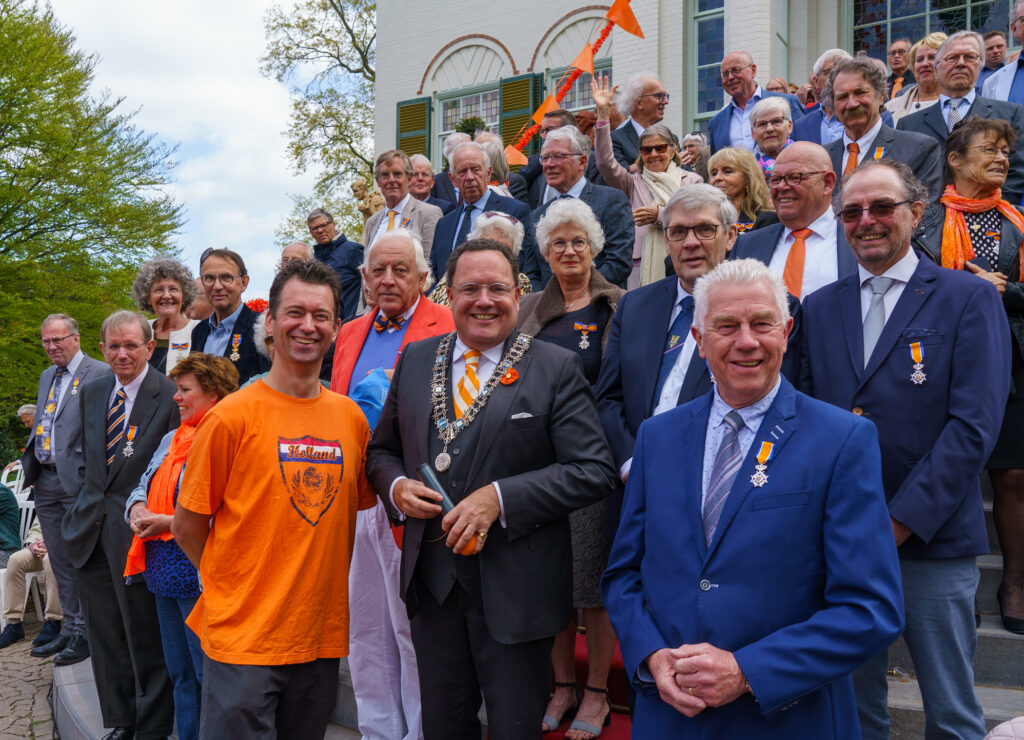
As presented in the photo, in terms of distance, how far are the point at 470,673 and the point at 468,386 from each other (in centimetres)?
97

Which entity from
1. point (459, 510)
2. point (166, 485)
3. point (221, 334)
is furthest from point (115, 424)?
point (459, 510)

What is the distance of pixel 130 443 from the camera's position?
470 centimetres

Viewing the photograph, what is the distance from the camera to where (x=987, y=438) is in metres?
2.52

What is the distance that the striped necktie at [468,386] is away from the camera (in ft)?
9.43

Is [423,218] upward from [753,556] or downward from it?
upward

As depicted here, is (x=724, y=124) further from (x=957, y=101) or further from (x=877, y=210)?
(x=877, y=210)

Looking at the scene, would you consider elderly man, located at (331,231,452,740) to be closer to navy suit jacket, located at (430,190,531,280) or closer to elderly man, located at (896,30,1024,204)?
navy suit jacket, located at (430,190,531,280)

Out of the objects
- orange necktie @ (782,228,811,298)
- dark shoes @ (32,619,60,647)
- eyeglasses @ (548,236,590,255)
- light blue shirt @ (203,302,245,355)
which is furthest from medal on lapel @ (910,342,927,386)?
dark shoes @ (32,619,60,647)

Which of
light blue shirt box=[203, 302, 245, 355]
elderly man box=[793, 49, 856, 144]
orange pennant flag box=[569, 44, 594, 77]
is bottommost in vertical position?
light blue shirt box=[203, 302, 245, 355]

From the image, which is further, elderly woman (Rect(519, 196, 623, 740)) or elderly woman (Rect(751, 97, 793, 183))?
elderly woman (Rect(751, 97, 793, 183))

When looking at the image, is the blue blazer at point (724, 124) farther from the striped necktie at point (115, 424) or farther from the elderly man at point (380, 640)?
the striped necktie at point (115, 424)

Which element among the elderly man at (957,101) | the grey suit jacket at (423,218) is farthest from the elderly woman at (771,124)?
the grey suit jacket at (423,218)

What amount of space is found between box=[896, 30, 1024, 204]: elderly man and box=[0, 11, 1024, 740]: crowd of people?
67 cm

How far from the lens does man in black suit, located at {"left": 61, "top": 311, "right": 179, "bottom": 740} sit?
444 cm
